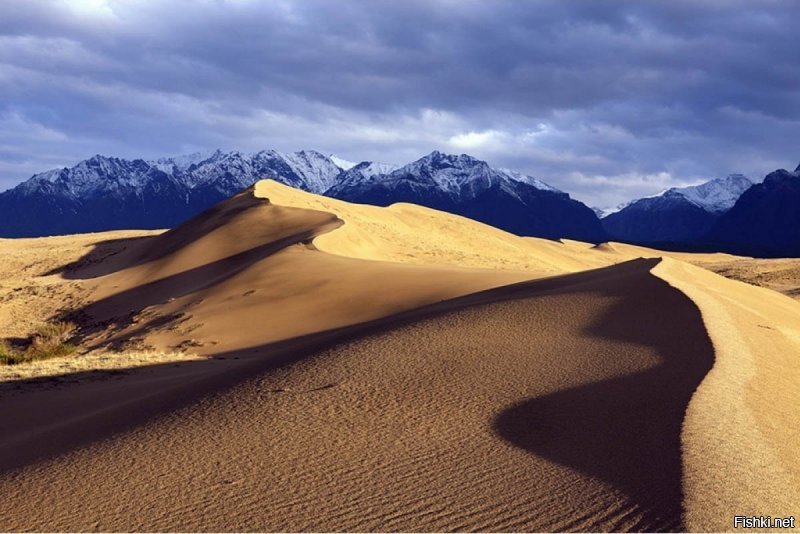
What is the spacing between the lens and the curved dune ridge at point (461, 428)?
5.54 metres

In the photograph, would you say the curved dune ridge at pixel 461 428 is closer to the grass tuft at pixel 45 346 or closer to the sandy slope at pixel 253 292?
the sandy slope at pixel 253 292

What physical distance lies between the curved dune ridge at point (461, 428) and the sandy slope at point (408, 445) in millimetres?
25

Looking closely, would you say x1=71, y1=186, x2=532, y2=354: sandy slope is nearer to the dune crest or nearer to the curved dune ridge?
the curved dune ridge

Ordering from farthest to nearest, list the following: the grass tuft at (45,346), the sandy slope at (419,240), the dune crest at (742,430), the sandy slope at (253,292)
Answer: the sandy slope at (419,240)
the sandy slope at (253,292)
the grass tuft at (45,346)
the dune crest at (742,430)

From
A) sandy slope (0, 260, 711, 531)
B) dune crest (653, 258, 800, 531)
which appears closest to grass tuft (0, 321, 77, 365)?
sandy slope (0, 260, 711, 531)

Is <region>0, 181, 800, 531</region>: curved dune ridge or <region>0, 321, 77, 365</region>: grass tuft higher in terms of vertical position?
<region>0, 181, 800, 531</region>: curved dune ridge

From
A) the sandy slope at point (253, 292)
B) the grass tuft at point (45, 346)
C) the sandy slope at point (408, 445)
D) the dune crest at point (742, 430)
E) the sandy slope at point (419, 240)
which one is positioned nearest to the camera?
the dune crest at point (742, 430)

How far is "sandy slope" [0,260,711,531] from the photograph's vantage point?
18.2ft

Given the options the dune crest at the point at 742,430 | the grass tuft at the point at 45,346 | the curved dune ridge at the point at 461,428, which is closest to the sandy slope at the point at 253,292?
the grass tuft at the point at 45,346


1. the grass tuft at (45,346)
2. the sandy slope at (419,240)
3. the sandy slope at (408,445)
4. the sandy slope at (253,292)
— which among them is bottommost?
the grass tuft at (45,346)

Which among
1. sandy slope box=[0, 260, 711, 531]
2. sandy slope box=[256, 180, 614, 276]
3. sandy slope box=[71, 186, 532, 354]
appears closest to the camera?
sandy slope box=[0, 260, 711, 531]

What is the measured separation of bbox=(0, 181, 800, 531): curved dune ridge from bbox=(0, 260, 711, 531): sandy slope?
3 centimetres

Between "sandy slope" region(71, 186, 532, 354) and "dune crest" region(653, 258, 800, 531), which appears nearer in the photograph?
"dune crest" region(653, 258, 800, 531)

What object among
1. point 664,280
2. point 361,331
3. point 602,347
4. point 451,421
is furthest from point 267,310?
point 451,421
